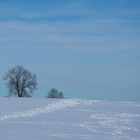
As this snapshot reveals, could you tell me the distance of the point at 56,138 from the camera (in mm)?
6500

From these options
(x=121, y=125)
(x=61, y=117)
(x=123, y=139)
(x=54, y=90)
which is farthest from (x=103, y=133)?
(x=54, y=90)

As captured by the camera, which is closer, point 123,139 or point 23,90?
point 123,139

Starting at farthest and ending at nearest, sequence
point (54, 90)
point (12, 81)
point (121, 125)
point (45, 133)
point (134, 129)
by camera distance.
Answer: point (54, 90) → point (12, 81) → point (121, 125) → point (134, 129) → point (45, 133)

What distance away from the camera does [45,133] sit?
22.9 feet

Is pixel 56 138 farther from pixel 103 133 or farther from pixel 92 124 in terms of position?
pixel 92 124

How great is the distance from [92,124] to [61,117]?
1426 millimetres

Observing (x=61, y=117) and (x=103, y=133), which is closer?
(x=103, y=133)

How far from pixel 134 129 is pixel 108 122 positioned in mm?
1154

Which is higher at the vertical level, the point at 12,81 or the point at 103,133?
the point at 12,81

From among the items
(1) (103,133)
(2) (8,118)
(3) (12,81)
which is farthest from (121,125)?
(3) (12,81)

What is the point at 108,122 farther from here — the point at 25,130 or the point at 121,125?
the point at 25,130

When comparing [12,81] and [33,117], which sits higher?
[12,81]

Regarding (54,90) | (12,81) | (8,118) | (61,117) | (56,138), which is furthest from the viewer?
(54,90)

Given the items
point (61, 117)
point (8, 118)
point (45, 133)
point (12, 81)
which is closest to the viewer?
point (45, 133)
